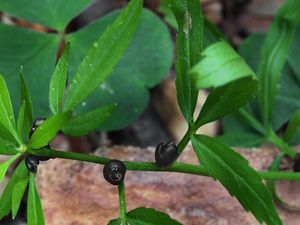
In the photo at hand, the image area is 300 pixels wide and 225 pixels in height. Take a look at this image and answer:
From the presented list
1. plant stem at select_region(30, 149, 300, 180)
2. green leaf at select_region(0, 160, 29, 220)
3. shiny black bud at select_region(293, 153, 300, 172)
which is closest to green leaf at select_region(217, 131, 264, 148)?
shiny black bud at select_region(293, 153, 300, 172)

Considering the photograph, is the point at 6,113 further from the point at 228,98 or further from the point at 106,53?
the point at 228,98

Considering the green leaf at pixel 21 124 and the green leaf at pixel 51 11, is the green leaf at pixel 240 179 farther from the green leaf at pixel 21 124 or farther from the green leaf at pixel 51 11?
the green leaf at pixel 51 11

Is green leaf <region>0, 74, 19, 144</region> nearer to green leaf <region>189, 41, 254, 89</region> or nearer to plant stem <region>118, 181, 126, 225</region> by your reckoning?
plant stem <region>118, 181, 126, 225</region>

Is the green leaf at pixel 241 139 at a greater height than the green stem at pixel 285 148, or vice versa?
the green leaf at pixel 241 139

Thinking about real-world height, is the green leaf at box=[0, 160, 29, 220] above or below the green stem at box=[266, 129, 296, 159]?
below

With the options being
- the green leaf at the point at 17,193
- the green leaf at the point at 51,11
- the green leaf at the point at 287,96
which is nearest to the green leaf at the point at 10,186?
the green leaf at the point at 17,193

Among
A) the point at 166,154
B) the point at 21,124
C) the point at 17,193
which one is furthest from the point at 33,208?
the point at 166,154
